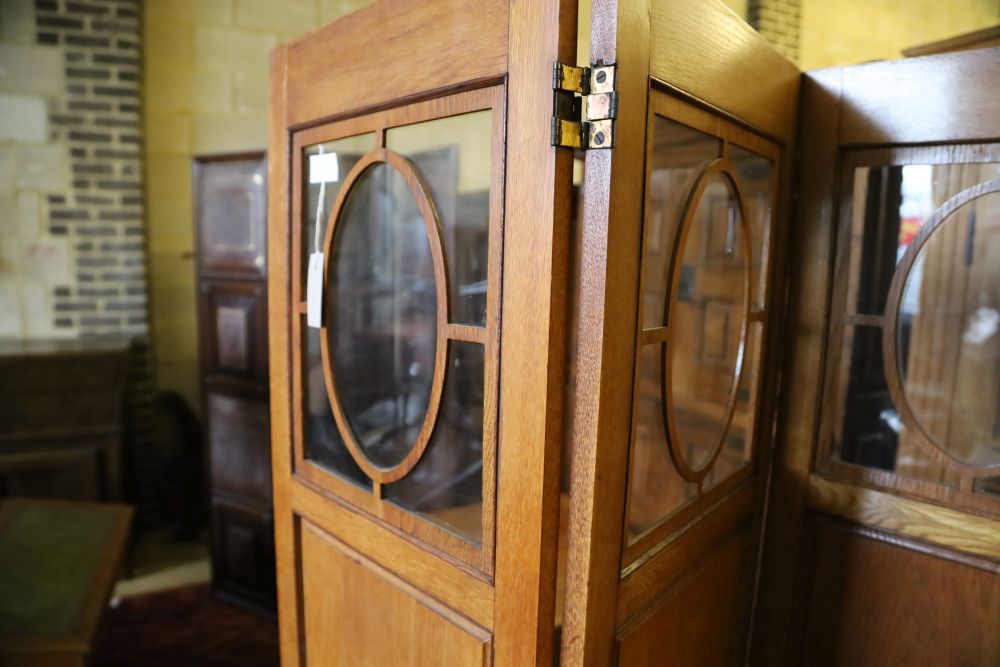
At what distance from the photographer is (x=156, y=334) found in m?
3.63

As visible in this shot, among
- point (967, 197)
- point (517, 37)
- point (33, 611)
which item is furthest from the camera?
point (33, 611)

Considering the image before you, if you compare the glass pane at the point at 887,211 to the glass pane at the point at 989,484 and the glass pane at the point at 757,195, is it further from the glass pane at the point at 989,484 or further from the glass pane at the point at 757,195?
the glass pane at the point at 989,484

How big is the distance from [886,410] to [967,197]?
0.86 meters

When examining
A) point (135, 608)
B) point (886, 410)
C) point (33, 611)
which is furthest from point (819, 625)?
point (135, 608)

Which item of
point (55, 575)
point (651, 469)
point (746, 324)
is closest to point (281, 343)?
point (746, 324)

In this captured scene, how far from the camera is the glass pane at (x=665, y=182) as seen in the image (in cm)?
171

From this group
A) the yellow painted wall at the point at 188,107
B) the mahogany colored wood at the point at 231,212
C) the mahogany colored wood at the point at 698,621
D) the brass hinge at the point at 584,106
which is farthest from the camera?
the yellow painted wall at the point at 188,107

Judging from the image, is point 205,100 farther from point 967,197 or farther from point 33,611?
point 967,197

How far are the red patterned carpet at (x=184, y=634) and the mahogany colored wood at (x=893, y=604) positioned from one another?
1.99 metres

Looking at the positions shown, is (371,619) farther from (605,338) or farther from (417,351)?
(605,338)

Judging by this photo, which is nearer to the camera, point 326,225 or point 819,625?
point 326,225

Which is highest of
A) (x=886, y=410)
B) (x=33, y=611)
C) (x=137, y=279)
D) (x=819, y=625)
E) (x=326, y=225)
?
(x=326, y=225)

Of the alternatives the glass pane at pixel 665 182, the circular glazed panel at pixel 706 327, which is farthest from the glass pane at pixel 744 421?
the glass pane at pixel 665 182

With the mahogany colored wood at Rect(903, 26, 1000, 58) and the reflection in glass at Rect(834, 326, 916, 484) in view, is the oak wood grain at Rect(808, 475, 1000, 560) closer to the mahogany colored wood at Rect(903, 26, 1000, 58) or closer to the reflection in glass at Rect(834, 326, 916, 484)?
the reflection in glass at Rect(834, 326, 916, 484)
